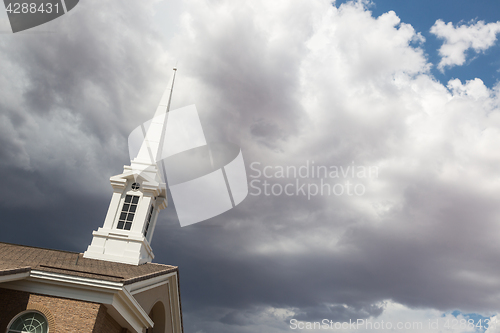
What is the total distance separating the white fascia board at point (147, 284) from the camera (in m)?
13.0

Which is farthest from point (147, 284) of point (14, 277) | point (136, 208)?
point (136, 208)

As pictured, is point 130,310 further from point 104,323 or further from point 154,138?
point 154,138

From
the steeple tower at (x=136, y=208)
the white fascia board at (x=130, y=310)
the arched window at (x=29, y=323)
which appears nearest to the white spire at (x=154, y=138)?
the steeple tower at (x=136, y=208)

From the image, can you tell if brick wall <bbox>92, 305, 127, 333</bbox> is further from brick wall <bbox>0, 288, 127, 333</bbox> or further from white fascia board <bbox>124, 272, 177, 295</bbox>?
white fascia board <bbox>124, 272, 177, 295</bbox>

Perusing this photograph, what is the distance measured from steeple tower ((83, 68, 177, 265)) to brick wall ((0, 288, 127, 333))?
8997mm

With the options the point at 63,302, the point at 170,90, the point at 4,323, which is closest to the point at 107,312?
the point at 63,302

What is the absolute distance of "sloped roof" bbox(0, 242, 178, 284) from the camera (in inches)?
448

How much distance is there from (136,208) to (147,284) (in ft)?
25.1

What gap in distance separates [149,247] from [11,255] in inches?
332

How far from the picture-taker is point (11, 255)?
1490 centimetres

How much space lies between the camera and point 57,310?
11188mm

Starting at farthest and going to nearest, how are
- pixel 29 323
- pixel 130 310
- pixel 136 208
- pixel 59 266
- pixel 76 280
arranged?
pixel 136 208, pixel 130 310, pixel 59 266, pixel 76 280, pixel 29 323

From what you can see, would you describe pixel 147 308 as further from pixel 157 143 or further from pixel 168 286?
pixel 157 143

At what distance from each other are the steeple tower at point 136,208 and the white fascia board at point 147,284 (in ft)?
10.7
